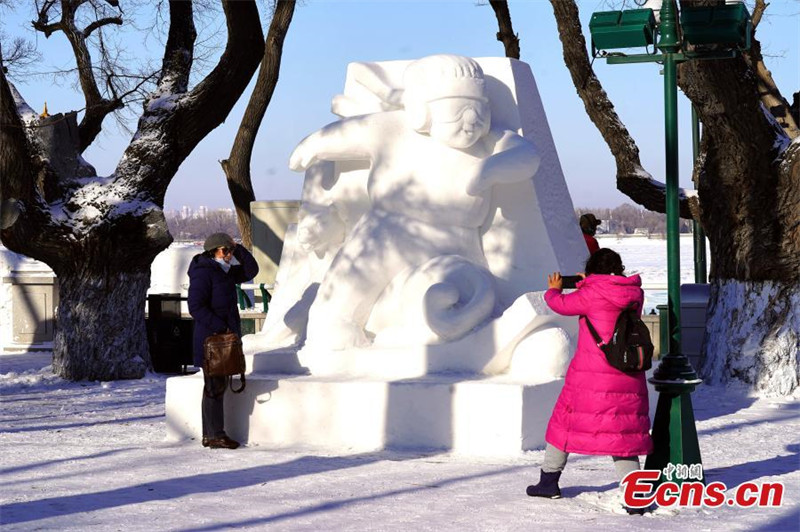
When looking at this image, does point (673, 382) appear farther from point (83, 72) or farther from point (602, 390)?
point (83, 72)

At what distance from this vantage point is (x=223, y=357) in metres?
9.08

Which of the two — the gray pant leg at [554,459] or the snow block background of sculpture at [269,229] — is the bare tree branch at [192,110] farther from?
the gray pant leg at [554,459]

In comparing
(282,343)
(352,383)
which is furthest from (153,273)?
(352,383)

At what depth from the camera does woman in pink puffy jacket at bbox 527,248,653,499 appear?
6.77 meters

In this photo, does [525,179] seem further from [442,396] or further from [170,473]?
[170,473]

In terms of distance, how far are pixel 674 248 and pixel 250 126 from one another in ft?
52.9

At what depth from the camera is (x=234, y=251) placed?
971cm

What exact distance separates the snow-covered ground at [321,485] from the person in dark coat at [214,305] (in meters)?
0.19

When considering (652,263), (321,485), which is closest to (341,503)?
(321,485)

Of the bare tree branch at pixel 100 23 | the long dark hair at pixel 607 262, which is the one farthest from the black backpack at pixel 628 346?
the bare tree branch at pixel 100 23

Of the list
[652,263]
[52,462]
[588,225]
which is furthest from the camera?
[652,263]

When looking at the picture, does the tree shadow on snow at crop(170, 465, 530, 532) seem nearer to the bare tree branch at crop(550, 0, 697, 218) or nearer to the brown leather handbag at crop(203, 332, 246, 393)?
the brown leather handbag at crop(203, 332, 246, 393)

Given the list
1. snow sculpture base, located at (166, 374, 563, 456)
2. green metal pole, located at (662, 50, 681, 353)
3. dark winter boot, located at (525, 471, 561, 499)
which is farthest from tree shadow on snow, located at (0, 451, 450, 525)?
green metal pole, located at (662, 50, 681, 353)
